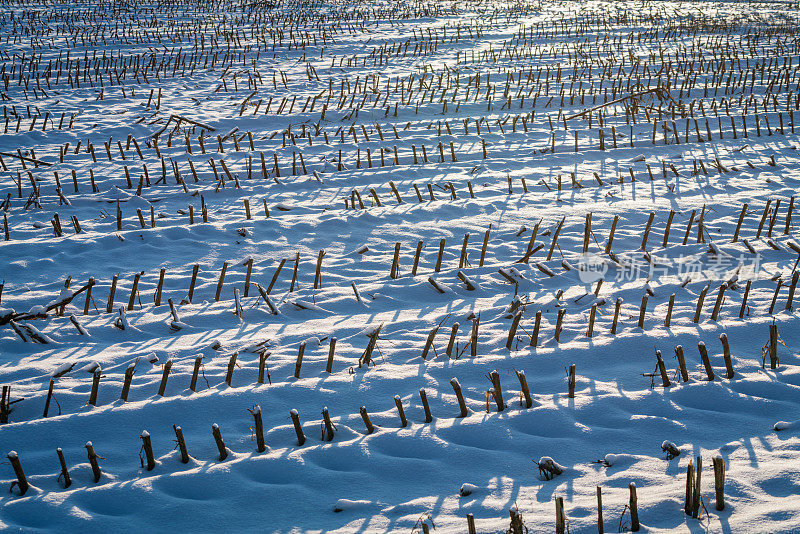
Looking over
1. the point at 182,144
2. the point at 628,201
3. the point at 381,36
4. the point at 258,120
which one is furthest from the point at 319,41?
the point at 628,201

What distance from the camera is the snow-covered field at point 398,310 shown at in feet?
8.66

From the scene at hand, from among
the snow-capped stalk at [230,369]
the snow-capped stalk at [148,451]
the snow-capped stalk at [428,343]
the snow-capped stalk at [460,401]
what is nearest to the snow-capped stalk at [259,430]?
the snow-capped stalk at [148,451]

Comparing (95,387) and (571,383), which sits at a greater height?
(95,387)

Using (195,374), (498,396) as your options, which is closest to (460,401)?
(498,396)

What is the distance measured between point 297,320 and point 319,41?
15262 millimetres

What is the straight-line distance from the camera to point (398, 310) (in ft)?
14.5

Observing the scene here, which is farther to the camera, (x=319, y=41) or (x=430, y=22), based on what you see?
(x=430, y=22)

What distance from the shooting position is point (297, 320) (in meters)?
4.31

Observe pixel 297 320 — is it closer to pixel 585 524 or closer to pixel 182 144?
pixel 585 524

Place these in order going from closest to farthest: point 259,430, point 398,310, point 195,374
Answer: point 259,430, point 195,374, point 398,310

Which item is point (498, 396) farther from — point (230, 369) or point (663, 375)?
point (230, 369)

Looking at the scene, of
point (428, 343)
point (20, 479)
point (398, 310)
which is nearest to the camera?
point (20, 479)

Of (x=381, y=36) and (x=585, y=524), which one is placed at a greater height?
(x=381, y=36)

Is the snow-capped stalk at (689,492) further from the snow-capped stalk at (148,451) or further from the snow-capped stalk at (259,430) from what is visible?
the snow-capped stalk at (148,451)
